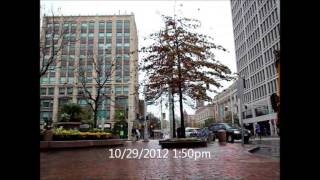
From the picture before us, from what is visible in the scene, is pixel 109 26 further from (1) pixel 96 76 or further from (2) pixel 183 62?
(2) pixel 183 62

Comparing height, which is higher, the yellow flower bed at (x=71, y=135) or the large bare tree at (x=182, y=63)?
the large bare tree at (x=182, y=63)

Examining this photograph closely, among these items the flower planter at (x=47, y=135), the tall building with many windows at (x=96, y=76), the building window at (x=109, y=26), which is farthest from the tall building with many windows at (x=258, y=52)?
the flower planter at (x=47, y=135)

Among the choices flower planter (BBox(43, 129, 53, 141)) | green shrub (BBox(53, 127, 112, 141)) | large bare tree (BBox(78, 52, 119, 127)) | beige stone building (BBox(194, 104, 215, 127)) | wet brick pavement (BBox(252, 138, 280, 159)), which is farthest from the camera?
beige stone building (BBox(194, 104, 215, 127))

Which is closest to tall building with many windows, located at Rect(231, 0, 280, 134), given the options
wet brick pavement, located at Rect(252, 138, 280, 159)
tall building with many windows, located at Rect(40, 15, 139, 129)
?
tall building with many windows, located at Rect(40, 15, 139, 129)

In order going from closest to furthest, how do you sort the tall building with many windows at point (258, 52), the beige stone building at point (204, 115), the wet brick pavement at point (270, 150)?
the wet brick pavement at point (270, 150) < the tall building with many windows at point (258, 52) < the beige stone building at point (204, 115)

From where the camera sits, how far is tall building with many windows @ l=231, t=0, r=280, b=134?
55594 millimetres

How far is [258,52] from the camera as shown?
62531 mm

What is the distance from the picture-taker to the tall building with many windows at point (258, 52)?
55.6m

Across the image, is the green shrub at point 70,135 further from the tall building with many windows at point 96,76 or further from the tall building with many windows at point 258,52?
the tall building with many windows at point 96,76

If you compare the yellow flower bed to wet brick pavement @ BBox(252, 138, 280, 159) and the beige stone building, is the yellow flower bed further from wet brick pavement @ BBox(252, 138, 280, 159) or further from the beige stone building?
the beige stone building

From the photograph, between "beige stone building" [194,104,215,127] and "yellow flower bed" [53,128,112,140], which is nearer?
"yellow flower bed" [53,128,112,140]

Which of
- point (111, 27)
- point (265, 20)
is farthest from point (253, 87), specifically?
point (111, 27)
